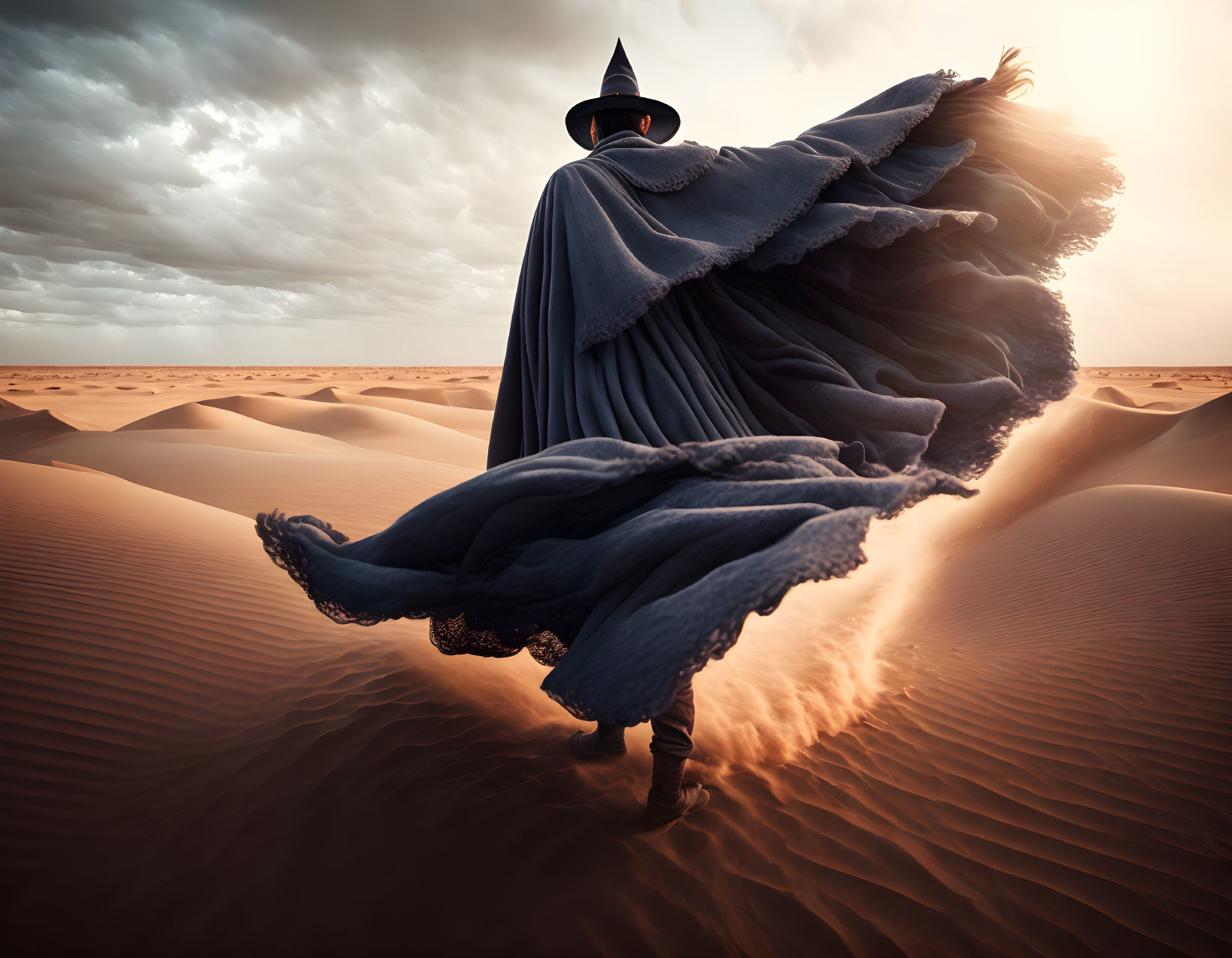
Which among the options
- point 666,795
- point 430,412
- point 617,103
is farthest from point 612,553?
point 430,412

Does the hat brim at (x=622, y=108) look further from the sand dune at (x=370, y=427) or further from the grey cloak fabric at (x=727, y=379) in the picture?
the sand dune at (x=370, y=427)

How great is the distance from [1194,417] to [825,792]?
8.47m

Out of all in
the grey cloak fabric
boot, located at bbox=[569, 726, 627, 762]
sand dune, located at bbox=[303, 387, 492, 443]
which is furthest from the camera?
sand dune, located at bbox=[303, 387, 492, 443]

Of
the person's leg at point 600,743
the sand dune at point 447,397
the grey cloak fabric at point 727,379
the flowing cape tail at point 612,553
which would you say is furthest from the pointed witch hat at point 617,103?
the sand dune at point 447,397

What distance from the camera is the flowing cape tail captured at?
1.42 meters

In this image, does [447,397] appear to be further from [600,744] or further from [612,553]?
[612,553]

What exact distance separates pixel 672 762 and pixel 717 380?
1591mm

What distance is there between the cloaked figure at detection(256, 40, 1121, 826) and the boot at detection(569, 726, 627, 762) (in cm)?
1

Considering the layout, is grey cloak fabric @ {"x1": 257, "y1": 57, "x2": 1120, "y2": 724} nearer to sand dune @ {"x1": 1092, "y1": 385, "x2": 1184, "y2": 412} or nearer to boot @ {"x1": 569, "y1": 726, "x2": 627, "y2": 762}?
boot @ {"x1": 569, "y1": 726, "x2": 627, "y2": 762}

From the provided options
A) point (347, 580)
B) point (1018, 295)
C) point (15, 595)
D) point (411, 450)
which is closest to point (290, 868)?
point (347, 580)

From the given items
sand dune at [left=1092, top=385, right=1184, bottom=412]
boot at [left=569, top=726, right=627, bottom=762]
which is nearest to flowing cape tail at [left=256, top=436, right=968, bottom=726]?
boot at [left=569, top=726, right=627, bottom=762]

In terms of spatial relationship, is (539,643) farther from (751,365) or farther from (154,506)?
(154,506)

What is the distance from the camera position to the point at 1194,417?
24.5ft

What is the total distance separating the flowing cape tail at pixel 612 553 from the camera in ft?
4.67
